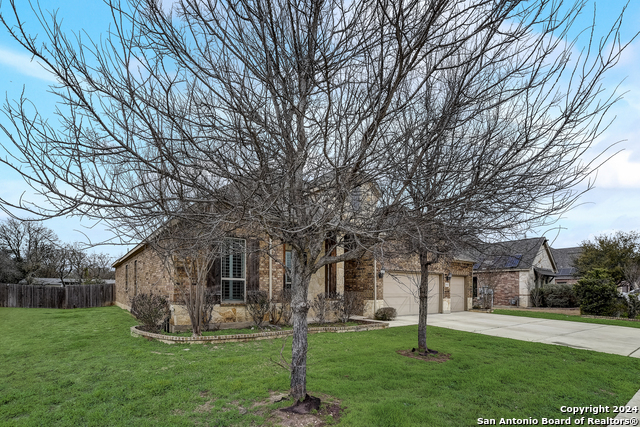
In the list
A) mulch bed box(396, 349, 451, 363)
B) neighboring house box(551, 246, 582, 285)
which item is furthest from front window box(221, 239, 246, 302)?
neighboring house box(551, 246, 582, 285)

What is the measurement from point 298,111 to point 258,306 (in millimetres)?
9110

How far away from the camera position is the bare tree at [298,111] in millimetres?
3434

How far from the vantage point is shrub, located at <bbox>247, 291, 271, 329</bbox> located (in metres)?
11.8

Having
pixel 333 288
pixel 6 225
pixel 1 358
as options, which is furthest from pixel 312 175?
pixel 6 225

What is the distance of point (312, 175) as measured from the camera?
5.05 m

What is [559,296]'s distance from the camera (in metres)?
26.9

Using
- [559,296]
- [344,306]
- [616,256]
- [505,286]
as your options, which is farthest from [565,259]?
[344,306]

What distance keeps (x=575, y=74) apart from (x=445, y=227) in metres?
2.13

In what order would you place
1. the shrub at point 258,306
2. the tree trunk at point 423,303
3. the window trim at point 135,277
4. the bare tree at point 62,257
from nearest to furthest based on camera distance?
1. the bare tree at point 62,257
2. the tree trunk at point 423,303
3. the shrub at point 258,306
4. the window trim at point 135,277

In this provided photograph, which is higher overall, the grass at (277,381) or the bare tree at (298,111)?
the bare tree at (298,111)

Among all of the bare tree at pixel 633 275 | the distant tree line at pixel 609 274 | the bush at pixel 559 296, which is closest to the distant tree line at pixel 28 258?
the distant tree line at pixel 609 274

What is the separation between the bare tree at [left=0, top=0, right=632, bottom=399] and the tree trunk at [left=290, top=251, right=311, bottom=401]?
2 cm

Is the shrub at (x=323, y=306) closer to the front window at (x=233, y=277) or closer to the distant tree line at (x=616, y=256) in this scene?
the front window at (x=233, y=277)

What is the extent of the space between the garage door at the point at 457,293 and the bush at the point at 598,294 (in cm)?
560
